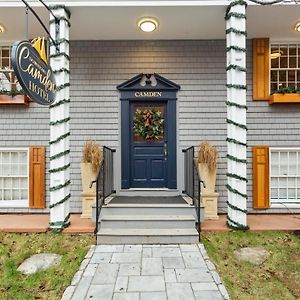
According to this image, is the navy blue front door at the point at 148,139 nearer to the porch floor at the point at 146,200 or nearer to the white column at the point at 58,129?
the porch floor at the point at 146,200

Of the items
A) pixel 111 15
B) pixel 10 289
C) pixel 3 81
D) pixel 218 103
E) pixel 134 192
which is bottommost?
pixel 10 289

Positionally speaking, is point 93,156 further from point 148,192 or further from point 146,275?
point 146,275

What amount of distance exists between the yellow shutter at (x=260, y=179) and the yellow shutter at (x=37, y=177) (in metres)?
4.30

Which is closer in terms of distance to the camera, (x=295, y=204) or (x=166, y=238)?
(x=166, y=238)

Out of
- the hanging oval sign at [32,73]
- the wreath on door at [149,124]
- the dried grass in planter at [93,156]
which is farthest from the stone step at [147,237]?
the wreath on door at [149,124]

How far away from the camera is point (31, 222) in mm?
5027

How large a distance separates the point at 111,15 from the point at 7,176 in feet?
12.5

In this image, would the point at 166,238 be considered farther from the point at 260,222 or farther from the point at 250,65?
the point at 250,65

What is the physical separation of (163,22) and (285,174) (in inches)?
154

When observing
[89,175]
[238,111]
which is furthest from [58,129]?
[238,111]

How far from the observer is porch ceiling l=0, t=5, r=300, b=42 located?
475 centimetres

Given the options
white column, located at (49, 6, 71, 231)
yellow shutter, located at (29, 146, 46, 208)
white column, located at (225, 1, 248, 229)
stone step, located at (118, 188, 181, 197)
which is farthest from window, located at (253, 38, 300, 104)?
yellow shutter, located at (29, 146, 46, 208)

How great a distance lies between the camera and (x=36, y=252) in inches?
157

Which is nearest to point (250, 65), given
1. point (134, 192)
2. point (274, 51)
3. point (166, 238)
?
point (274, 51)
